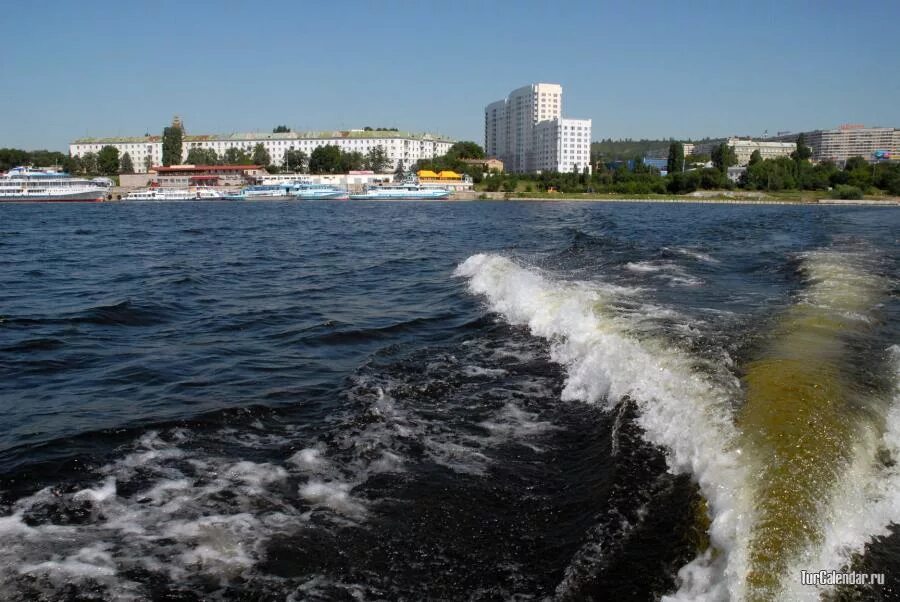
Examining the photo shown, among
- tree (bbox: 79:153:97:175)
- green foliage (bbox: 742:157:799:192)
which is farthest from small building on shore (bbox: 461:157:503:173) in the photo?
tree (bbox: 79:153:97:175)

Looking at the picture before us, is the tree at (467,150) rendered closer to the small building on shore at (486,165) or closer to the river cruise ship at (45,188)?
the small building on shore at (486,165)

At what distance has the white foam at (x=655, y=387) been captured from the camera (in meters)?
4.91

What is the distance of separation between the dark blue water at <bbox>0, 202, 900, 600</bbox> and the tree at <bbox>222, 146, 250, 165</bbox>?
149791 millimetres

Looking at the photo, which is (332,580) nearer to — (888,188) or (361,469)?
(361,469)

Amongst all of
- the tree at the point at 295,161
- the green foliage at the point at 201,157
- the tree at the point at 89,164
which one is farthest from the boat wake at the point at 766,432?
the tree at the point at 89,164

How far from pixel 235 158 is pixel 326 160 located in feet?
80.2

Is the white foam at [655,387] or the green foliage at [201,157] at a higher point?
the green foliage at [201,157]

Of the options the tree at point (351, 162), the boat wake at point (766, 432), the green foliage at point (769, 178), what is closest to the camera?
the boat wake at point (766, 432)

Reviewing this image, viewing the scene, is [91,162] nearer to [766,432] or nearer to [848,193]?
[848,193]

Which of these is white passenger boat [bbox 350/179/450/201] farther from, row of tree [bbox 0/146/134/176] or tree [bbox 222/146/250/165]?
row of tree [bbox 0/146/134/176]

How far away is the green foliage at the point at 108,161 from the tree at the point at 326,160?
4725 cm

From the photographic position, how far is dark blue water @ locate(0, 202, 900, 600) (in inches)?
178

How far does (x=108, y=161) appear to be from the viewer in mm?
153250

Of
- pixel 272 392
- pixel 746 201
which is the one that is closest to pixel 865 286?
pixel 272 392
